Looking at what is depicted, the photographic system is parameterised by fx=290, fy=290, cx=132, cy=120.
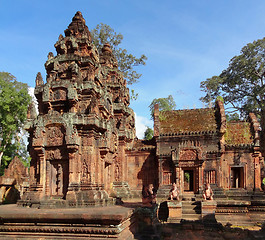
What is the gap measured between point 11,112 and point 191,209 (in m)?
17.8

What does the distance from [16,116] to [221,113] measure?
17.6 m

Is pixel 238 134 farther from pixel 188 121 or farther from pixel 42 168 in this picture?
pixel 42 168

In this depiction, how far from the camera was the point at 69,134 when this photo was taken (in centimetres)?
1065

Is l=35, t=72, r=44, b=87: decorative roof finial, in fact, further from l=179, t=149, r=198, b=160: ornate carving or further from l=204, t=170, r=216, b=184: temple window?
l=204, t=170, r=216, b=184: temple window

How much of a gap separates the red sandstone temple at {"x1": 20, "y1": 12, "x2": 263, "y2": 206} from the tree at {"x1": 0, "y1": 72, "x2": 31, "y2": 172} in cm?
984

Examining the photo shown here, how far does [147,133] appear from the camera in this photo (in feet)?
104

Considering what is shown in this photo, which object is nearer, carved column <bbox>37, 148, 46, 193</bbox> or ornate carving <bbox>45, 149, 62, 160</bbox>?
carved column <bbox>37, 148, 46, 193</bbox>

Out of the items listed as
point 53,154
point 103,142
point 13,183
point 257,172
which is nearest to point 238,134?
point 257,172

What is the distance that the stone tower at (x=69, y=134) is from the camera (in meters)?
10.7

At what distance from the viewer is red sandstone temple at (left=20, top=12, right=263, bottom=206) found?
1088cm

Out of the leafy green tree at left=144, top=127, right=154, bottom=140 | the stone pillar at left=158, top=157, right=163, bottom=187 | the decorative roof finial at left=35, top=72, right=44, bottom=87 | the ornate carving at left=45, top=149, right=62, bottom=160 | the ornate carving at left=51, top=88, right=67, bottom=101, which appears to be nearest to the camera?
the ornate carving at left=45, top=149, right=62, bottom=160

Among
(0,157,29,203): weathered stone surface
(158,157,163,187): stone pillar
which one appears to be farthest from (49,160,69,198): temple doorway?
(158,157,163,187): stone pillar

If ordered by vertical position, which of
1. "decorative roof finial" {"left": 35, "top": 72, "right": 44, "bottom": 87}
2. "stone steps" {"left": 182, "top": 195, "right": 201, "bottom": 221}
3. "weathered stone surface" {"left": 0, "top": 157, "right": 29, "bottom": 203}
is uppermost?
"decorative roof finial" {"left": 35, "top": 72, "right": 44, "bottom": 87}

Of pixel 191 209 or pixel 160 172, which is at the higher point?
pixel 160 172
